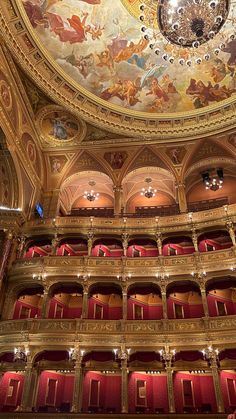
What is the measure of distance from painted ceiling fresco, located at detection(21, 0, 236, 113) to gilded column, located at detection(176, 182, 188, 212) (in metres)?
5.09

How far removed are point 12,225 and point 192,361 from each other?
37.5 ft

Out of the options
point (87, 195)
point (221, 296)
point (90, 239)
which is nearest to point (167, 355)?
point (221, 296)

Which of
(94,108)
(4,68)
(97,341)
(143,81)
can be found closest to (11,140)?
(4,68)

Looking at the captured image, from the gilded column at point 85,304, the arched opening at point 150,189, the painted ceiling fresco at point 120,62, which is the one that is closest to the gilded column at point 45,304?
the gilded column at point 85,304

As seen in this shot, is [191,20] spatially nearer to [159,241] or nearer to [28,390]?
[159,241]

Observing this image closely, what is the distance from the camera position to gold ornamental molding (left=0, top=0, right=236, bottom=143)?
18531 millimetres

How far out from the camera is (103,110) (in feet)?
72.6

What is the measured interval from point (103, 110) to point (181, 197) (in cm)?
764

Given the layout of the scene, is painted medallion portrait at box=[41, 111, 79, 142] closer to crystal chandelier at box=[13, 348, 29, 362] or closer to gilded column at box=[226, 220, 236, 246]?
gilded column at box=[226, 220, 236, 246]

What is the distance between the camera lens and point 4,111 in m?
17.8

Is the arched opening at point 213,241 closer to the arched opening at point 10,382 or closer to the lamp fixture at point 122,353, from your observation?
the lamp fixture at point 122,353

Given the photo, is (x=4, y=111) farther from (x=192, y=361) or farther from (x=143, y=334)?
(x=192, y=361)

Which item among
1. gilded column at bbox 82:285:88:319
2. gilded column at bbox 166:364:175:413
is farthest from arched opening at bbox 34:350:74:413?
gilded column at bbox 166:364:175:413

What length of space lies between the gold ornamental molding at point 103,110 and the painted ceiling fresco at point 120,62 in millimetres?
527
